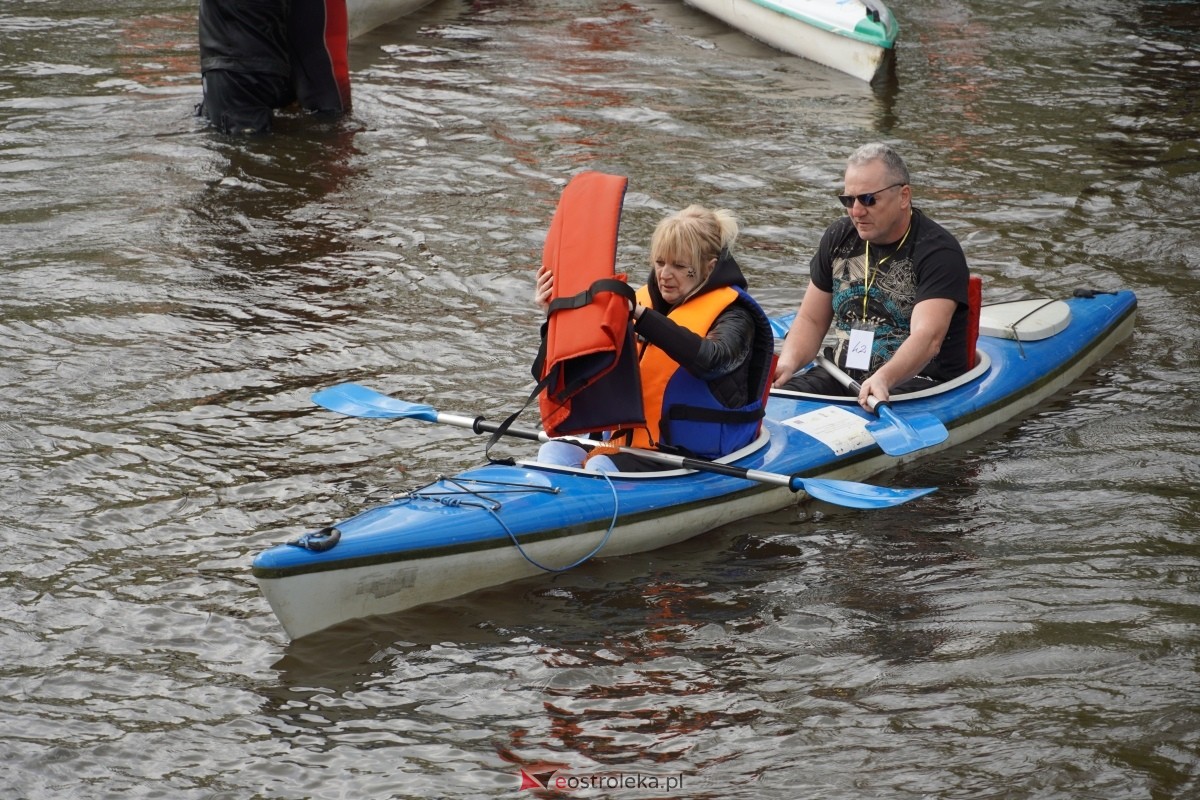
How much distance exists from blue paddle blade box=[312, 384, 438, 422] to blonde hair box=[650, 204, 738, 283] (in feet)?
3.72

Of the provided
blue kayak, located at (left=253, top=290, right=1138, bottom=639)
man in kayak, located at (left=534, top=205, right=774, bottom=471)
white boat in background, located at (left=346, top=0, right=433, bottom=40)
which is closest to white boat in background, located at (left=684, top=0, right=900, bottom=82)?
white boat in background, located at (left=346, top=0, right=433, bottom=40)

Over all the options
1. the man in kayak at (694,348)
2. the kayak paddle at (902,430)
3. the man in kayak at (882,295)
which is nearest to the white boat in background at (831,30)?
the man in kayak at (882,295)

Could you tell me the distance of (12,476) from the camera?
476 cm

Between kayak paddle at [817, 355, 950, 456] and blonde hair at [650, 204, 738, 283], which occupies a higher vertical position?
blonde hair at [650, 204, 738, 283]

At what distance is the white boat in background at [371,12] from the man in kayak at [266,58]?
256 centimetres

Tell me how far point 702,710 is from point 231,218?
511cm

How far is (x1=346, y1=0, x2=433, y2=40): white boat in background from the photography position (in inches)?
476

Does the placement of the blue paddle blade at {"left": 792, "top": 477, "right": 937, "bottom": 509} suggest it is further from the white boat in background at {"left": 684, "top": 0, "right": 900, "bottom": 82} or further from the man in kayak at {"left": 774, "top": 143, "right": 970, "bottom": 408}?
the white boat in background at {"left": 684, "top": 0, "right": 900, "bottom": 82}

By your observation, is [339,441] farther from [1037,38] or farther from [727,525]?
[1037,38]

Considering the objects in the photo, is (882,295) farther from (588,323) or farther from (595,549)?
(595,549)

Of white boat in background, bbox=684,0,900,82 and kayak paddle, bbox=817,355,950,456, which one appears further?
white boat in background, bbox=684,0,900,82

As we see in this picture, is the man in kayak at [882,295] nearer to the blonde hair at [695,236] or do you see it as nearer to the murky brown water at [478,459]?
the murky brown water at [478,459]

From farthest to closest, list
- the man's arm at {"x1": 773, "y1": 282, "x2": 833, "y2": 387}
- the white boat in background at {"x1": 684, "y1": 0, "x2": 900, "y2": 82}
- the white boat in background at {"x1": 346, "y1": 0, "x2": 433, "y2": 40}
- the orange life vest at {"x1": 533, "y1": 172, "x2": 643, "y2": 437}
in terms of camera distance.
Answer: the white boat in background at {"x1": 346, "y1": 0, "x2": 433, "y2": 40} < the white boat in background at {"x1": 684, "y1": 0, "x2": 900, "y2": 82} < the man's arm at {"x1": 773, "y1": 282, "x2": 833, "y2": 387} < the orange life vest at {"x1": 533, "y1": 172, "x2": 643, "y2": 437}

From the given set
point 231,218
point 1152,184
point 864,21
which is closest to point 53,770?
point 231,218
